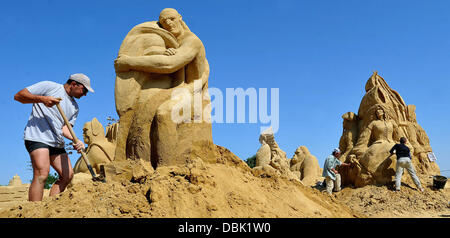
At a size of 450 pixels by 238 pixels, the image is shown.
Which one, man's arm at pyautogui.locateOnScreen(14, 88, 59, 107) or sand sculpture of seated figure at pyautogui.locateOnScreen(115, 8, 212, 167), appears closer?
man's arm at pyautogui.locateOnScreen(14, 88, 59, 107)

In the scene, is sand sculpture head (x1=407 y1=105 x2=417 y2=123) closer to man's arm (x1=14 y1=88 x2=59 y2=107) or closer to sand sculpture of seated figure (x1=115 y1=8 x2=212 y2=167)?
sand sculpture of seated figure (x1=115 y1=8 x2=212 y2=167)

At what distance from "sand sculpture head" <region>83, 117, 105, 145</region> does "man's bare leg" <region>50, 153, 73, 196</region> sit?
657 cm

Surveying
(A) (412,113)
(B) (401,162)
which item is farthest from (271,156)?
(A) (412,113)

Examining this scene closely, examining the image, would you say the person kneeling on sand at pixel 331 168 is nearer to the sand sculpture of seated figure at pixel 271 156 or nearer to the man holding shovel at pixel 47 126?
the sand sculpture of seated figure at pixel 271 156

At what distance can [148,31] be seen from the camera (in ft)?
13.7

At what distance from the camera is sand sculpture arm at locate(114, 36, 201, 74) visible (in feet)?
12.7

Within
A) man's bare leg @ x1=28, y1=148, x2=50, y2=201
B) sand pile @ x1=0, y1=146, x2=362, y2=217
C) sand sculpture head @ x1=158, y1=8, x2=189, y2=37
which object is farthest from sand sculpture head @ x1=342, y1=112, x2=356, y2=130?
man's bare leg @ x1=28, y1=148, x2=50, y2=201

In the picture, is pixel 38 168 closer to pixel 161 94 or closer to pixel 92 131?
pixel 161 94

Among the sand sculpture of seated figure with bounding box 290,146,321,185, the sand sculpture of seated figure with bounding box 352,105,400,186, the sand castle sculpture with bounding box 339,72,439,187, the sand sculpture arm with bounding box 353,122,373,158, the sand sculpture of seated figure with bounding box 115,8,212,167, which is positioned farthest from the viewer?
the sand sculpture of seated figure with bounding box 290,146,321,185

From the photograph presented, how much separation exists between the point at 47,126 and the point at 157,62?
4.32ft

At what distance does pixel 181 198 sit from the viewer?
10.3 feet
